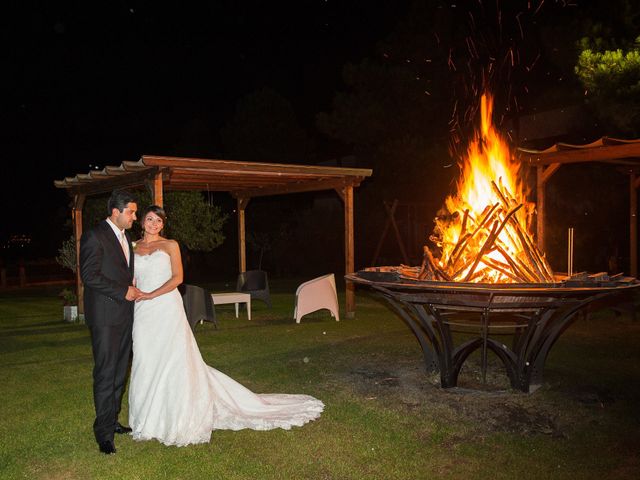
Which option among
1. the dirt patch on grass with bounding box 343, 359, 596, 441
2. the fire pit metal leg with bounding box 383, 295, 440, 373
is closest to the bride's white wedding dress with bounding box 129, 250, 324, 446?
the dirt patch on grass with bounding box 343, 359, 596, 441

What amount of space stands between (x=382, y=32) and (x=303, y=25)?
4.78 m

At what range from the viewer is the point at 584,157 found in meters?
9.23

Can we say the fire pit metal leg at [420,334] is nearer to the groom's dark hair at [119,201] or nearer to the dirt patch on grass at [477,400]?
the dirt patch on grass at [477,400]

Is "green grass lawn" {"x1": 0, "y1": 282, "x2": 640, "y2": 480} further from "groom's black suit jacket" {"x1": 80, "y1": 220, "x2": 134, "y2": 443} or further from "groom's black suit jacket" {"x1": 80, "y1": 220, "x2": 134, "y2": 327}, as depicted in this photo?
"groom's black suit jacket" {"x1": 80, "y1": 220, "x2": 134, "y2": 327}

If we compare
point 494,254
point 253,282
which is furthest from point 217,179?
point 494,254

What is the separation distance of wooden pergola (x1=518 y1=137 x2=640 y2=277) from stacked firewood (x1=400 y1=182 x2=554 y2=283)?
3408 mm

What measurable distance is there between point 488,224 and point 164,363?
3.62 metres

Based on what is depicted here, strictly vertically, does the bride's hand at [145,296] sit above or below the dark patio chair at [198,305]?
above

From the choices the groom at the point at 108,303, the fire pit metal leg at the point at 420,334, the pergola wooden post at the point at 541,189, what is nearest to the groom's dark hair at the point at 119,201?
the groom at the point at 108,303

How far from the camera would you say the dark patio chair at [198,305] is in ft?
31.3

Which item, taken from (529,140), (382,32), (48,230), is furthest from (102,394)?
(48,230)

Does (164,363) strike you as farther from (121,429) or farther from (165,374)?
(121,429)

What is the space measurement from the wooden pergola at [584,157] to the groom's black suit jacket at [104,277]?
292 inches

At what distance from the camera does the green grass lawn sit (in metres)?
4.02
